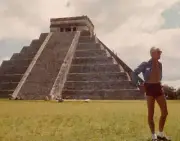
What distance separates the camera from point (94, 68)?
4831 centimetres

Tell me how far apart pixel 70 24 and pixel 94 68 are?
18.7m

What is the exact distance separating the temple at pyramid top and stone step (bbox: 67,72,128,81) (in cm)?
1716

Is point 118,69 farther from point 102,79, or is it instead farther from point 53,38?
point 53,38

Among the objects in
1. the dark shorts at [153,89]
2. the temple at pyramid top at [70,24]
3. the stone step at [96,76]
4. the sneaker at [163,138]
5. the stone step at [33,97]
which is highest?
the temple at pyramid top at [70,24]

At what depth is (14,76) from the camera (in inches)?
2035

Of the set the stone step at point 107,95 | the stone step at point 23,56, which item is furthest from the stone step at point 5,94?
the stone step at point 23,56

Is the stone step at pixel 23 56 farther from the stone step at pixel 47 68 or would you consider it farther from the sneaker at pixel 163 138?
the sneaker at pixel 163 138

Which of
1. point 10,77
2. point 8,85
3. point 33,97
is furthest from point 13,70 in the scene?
point 33,97

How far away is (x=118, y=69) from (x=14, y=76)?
47.7ft

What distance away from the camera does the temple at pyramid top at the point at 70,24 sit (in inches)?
2516

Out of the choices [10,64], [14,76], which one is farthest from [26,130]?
[10,64]

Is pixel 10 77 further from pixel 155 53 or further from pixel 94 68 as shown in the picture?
pixel 155 53

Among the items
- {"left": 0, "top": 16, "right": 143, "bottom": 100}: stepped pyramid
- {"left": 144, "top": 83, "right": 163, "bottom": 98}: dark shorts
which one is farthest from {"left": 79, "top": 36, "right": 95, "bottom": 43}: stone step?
{"left": 144, "top": 83, "right": 163, "bottom": 98}: dark shorts

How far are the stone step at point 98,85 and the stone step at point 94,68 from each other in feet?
8.37
